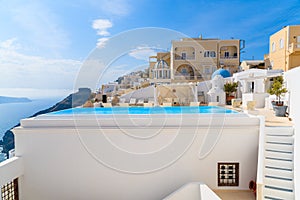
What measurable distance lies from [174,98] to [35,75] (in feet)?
36.7

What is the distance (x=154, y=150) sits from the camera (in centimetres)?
735

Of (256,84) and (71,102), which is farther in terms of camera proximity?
(256,84)

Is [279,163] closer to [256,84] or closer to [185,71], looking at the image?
[256,84]

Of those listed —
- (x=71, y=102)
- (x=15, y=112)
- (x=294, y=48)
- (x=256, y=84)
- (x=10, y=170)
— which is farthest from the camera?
(x=294, y=48)

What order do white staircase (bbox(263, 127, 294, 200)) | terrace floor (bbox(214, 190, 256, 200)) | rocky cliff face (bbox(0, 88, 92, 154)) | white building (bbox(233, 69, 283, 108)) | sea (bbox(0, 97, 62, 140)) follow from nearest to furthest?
1. white staircase (bbox(263, 127, 294, 200))
2. terrace floor (bbox(214, 190, 256, 200))
3. sea (bbox(0, 97, 62, 140))
4. rocky cliff face (bbox(0, 88, 92, 154))
5. white building (bbox(233, 69, 283, 108))

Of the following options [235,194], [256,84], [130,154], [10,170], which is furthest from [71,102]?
[256,84]

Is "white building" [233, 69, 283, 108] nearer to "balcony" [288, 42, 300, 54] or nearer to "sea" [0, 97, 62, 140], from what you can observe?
"balcony" [288, 42, 300, 54]

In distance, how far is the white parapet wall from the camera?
287 inches

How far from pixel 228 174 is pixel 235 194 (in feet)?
2.11

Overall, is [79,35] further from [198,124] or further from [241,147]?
[241,147]

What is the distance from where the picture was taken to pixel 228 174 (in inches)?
288

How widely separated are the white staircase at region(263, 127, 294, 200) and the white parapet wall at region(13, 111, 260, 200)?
551 millimetres

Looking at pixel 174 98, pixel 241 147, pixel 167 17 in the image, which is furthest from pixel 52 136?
pixel 167 17

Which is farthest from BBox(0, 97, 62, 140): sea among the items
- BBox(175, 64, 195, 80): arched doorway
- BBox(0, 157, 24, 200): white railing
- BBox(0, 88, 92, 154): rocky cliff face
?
BBox(175, 64, 195, 80): arched doorway
